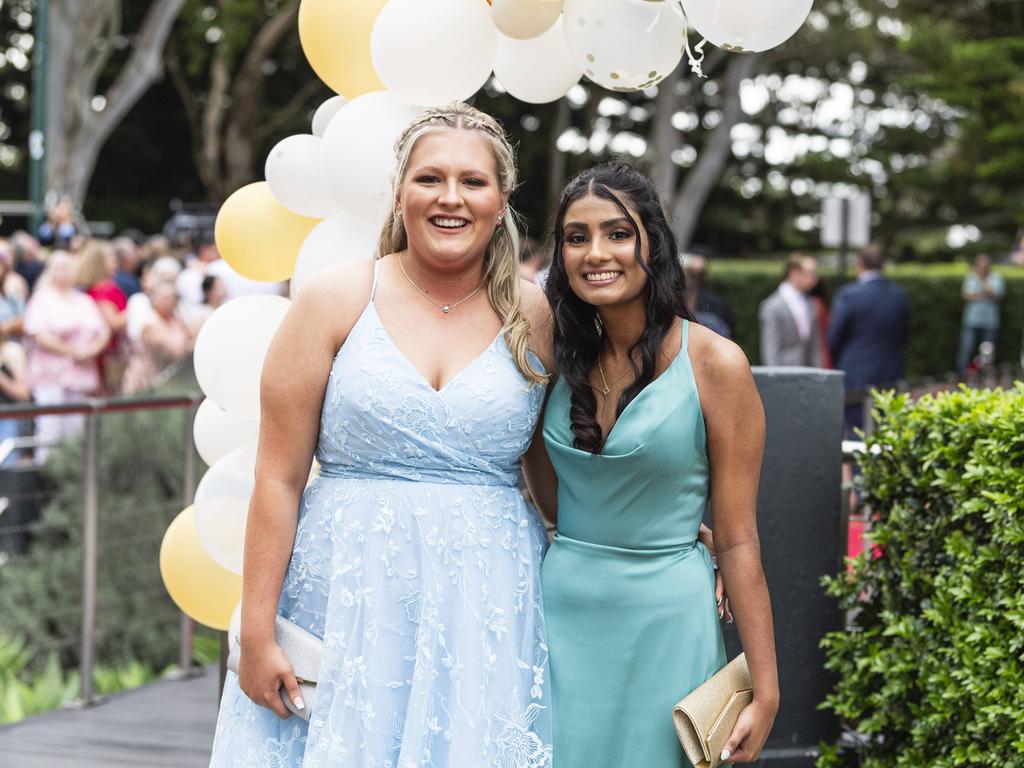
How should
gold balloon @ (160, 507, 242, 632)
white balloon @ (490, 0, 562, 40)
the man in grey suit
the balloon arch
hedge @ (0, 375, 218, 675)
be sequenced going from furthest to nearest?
the man in grey suit < hedge @ (0, 375, 218, 675) < gold balloon @ (160, 507, 242, 632) < white balloon @ (490, 0, 562, 40) < the balloon arch

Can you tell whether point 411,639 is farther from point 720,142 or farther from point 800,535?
point 720,142

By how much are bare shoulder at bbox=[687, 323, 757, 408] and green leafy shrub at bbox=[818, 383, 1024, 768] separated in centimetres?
101

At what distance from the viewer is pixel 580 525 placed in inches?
115

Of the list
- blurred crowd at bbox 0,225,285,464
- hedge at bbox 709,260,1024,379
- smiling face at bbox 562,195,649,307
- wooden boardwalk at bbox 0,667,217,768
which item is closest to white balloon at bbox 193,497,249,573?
smiling face at bbox 562,195,649,307

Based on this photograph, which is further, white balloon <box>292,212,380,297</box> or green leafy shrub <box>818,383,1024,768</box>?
white balloon <box>292,212,380,297</box>

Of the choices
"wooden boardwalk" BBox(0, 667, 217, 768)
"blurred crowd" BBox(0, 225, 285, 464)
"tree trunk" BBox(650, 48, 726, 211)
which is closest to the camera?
"wooden boardwalk" BBox(0, 667, 217, 768)

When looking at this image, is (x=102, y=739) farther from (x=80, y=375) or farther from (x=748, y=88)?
(x=748, y=88)

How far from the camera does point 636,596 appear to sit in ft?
9.38

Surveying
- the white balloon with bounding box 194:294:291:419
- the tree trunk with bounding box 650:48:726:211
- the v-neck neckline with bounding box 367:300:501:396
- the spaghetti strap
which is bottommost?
the white balloon with bounding box 194:294:291:419

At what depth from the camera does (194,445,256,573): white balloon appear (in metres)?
3.73

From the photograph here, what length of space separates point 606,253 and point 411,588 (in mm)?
828

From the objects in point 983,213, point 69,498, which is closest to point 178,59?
point 983,213

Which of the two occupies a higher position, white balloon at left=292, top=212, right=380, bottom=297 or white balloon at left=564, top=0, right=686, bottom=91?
white balloon at left=564, top=0, right=686, bottom=91

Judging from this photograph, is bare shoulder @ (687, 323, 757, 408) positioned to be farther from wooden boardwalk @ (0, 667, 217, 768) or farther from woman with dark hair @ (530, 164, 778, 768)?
wooden boardwalk @ (0, 667, 217, 768)
